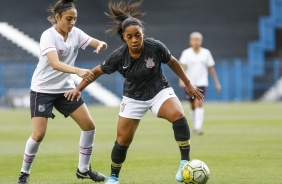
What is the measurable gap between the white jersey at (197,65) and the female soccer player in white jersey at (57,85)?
28.2 feet

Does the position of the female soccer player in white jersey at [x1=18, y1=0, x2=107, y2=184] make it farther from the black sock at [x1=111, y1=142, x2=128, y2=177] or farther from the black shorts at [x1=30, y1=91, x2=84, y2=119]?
the black sock at [x1=111, y1=142, x2=128, y2=177]

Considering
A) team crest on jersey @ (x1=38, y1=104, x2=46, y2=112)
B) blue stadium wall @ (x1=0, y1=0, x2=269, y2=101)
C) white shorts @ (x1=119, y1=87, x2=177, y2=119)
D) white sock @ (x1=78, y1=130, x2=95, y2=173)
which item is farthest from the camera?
blue stadium wall @ (x1=0, y1=0, x2=269, y2=101)

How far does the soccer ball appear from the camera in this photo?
8.23m

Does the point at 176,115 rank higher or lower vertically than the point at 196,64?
lower

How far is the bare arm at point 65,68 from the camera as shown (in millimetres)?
8172

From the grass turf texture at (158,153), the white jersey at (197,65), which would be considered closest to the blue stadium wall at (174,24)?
the grass turf texture at (158,153)

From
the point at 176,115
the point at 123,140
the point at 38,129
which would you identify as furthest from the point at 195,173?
the point at 38,129

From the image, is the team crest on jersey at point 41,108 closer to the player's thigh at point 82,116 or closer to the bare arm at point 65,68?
the player's thigh at point 82,116

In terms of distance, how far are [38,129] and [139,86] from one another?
1.38 metres

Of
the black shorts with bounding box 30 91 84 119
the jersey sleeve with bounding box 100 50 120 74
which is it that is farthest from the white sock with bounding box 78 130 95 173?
the jersey sleeve with bounding box 100 50 120 74

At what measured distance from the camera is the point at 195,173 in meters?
8.24

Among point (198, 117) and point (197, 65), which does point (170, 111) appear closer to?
point (198, 117)

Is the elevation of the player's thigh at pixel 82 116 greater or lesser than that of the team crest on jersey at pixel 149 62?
lesser

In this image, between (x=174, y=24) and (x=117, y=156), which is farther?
(x=174, y=24)
